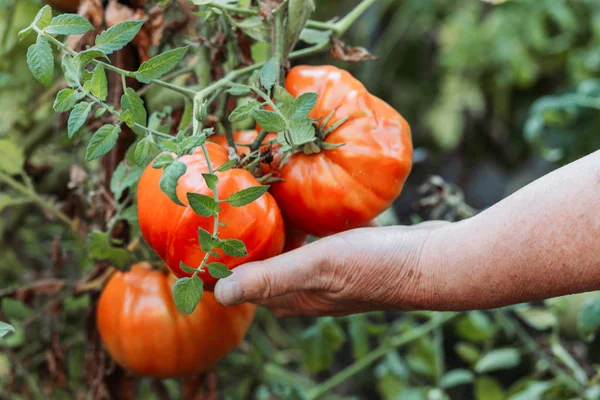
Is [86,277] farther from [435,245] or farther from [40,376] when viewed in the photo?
[435,245]

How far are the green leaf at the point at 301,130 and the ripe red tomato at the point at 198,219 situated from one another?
60 millimetres

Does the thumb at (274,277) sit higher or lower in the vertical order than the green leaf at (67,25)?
lower

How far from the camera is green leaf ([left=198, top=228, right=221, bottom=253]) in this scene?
0.54 meters

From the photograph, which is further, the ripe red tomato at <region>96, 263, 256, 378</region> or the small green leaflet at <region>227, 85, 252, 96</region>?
the ripe red tomato at <region>96, 263, 256, 378</region>

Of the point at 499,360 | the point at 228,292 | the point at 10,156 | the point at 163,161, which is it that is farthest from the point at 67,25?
the point at 499,360

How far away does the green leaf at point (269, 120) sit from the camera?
562 mm

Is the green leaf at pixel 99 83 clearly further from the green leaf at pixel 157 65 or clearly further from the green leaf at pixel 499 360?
the green leaf at pixel 499 360

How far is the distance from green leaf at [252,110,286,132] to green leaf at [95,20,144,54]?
115 mm

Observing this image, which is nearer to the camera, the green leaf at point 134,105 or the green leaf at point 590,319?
the green leaf at point 134,105

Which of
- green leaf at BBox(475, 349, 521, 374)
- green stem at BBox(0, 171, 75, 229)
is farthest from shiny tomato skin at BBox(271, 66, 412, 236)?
green leaf at BBox(475, 349, 521, 374)

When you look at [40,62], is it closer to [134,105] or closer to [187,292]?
[134,105]

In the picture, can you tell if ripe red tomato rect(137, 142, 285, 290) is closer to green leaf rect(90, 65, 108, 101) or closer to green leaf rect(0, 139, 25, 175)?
green leaf rect(90, 65, 108, 101)

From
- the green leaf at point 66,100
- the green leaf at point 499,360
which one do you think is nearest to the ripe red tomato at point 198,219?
the green leaf at point 66,100

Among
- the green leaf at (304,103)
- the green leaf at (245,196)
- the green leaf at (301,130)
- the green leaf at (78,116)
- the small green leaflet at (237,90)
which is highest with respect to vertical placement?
the green leaf at (78,116)
